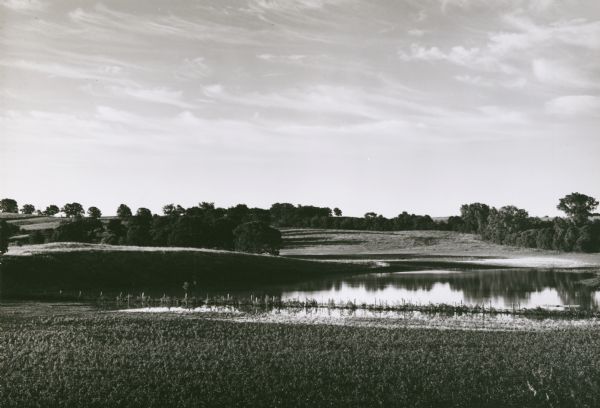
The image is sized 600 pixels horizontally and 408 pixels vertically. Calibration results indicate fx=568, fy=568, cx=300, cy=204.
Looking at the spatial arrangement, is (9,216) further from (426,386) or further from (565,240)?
(426,386)

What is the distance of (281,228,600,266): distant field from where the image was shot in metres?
140

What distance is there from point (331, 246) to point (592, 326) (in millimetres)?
118787

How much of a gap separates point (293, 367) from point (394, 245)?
13728 centimetres

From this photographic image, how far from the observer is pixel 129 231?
122m

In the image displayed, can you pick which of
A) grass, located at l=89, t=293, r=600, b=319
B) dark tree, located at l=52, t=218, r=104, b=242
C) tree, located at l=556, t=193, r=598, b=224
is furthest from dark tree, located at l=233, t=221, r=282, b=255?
tree, located at l=556, t=193, r=598, b=224

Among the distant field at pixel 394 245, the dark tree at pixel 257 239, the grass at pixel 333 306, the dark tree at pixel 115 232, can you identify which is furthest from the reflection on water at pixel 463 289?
the dark tree at pixel 115 232

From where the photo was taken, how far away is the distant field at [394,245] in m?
140

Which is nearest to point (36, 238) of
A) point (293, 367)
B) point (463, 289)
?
point (463, 289)

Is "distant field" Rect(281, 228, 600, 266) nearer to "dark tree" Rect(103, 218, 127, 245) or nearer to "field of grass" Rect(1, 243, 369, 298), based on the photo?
"dark tree" Rect(103, 218, 127, 245)

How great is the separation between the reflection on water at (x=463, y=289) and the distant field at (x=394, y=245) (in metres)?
47.2

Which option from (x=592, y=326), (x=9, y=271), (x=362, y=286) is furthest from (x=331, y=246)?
(x=592, y=326)

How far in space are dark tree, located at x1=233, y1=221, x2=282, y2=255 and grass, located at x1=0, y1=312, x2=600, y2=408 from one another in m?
79.5

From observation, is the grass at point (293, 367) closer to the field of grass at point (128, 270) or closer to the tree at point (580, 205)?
the field of grass at point (128, 270)

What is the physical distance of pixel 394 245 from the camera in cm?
15950
